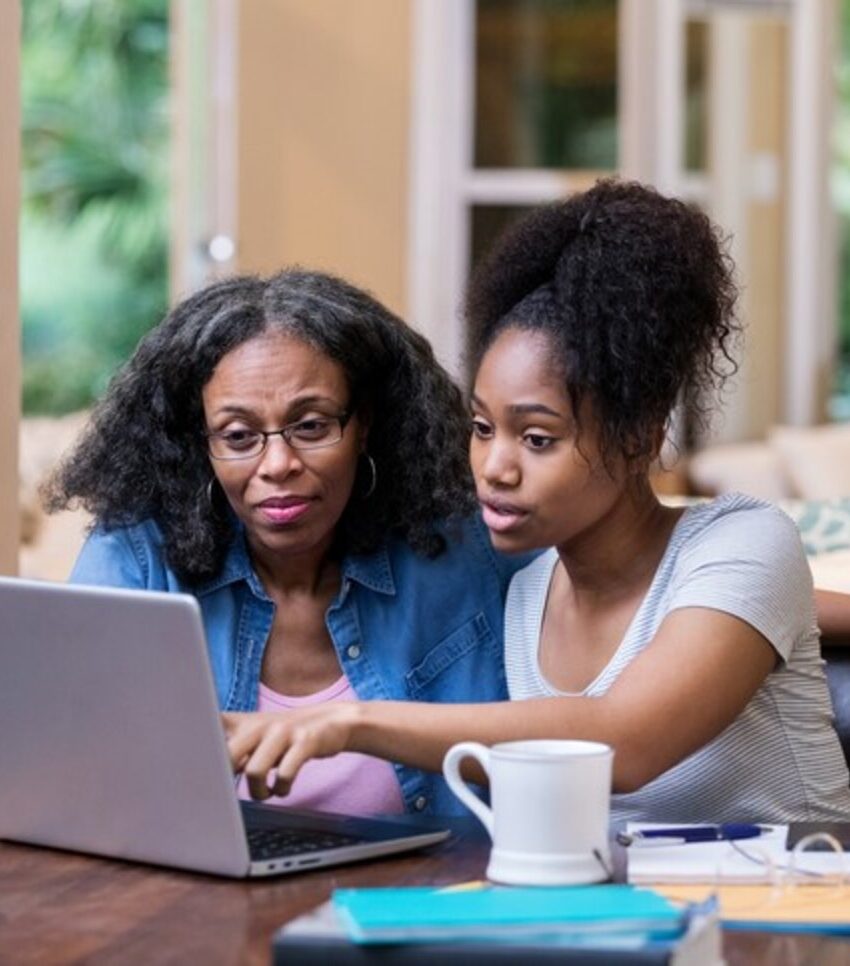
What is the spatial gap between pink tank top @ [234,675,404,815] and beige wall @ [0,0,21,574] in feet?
2.18

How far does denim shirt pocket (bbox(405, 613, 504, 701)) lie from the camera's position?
221cm

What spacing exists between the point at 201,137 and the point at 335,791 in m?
4.30

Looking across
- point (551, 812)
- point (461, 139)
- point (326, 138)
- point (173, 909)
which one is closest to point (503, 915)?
point (551, 812)

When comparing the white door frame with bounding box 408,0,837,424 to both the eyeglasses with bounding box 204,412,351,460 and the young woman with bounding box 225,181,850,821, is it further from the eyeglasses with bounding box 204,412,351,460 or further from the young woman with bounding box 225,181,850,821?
the young woman with bounding box 225,181,850,821

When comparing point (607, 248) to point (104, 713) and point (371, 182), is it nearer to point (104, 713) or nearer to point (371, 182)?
point (104, 713)

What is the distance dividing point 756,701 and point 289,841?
47 cm

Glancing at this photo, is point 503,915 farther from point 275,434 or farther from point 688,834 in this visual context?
point 275,434

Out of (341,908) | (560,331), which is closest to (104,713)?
(341,908)

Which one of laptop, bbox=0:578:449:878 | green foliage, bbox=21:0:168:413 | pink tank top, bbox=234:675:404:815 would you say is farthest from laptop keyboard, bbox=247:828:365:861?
green foliage, bbox=21:0:168:413

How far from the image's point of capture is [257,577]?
7.29 feet

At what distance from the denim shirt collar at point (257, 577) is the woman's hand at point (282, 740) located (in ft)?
1.49

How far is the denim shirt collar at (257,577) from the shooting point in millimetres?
2207

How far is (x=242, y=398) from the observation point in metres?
2.15

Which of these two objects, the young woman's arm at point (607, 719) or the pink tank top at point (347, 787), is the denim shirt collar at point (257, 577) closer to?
the pink tank top at point (347, 787)
